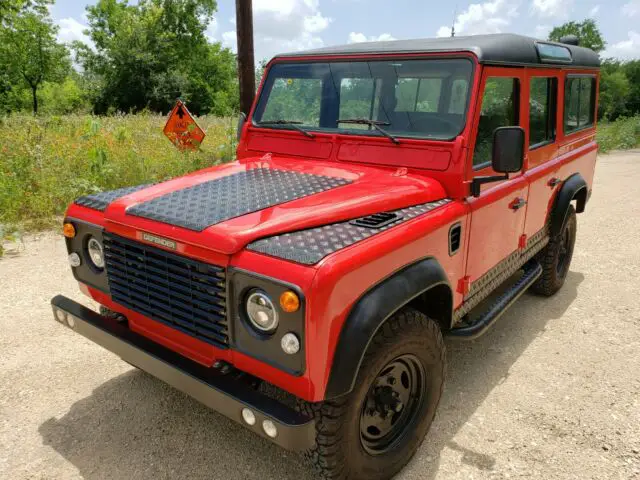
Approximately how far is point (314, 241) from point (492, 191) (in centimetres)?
151

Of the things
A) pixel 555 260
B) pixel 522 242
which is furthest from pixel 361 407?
pixel 555 260

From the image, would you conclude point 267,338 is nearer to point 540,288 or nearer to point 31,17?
point 540,288

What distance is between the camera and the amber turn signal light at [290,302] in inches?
73.0

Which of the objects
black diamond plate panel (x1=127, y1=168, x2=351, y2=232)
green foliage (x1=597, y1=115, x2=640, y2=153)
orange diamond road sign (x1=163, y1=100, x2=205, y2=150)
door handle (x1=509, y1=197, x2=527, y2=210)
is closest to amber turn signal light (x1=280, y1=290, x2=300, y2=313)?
black diamond plate panel (x1=127, y1=168, x2=351, y2=232)

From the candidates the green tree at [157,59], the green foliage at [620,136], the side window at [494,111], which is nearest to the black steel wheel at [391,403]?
the side window at [494,111]

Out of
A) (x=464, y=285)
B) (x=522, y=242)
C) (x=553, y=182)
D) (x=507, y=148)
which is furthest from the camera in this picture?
(x=553, y=182)

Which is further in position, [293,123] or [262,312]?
[293,123]

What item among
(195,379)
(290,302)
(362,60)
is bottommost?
(195,379)

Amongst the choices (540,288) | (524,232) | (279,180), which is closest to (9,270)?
(279,180)

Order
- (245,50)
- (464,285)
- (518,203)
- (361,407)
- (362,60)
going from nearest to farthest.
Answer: (361,407)
(464,285)
(362,60)
(518,203)
(245,50)

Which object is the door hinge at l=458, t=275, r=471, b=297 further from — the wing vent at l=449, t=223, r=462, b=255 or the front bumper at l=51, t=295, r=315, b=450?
the front bumper at l=51, t=295, r=315, b=450

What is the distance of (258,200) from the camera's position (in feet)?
8.45

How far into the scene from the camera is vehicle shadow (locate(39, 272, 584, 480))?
263cm

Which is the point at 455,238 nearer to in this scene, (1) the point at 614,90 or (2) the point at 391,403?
(2) the point at 391,403
